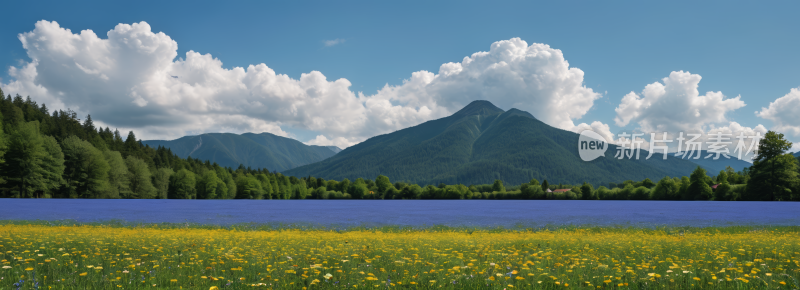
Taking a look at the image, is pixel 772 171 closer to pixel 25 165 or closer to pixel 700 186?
pixel 700 186

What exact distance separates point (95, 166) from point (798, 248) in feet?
435

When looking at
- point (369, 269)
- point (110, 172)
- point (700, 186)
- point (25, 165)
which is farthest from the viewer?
point (700, 186)

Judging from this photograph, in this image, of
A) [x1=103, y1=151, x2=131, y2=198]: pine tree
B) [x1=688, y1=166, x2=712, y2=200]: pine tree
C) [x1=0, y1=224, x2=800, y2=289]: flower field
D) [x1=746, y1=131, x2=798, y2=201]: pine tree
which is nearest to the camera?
[x1=0, y1=224, x2=800, y2=289]: flower field

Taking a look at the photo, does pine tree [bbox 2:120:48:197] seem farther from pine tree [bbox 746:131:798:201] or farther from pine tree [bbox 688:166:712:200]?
pine tree [bbox 688:166:712:200]

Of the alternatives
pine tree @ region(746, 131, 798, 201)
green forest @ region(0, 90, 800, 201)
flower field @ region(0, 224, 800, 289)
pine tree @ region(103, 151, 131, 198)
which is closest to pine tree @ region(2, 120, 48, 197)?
green forest @ region(0, 90, 800, 201)

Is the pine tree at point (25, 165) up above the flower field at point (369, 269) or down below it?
above

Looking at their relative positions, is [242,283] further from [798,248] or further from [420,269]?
[798,248]

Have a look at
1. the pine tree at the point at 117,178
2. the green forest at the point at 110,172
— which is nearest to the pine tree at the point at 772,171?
the green forest at the point at 110,172

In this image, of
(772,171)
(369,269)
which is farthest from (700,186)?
(369,269)

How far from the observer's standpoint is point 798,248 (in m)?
16.1

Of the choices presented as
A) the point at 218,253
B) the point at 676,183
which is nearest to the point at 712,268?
the point at 218,253

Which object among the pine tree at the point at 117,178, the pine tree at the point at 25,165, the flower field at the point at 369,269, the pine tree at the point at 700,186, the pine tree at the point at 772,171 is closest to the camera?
the flower field at the point at 369,269

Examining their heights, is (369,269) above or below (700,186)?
above

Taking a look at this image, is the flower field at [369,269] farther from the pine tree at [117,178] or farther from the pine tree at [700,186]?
the pine tree at [700,186]
